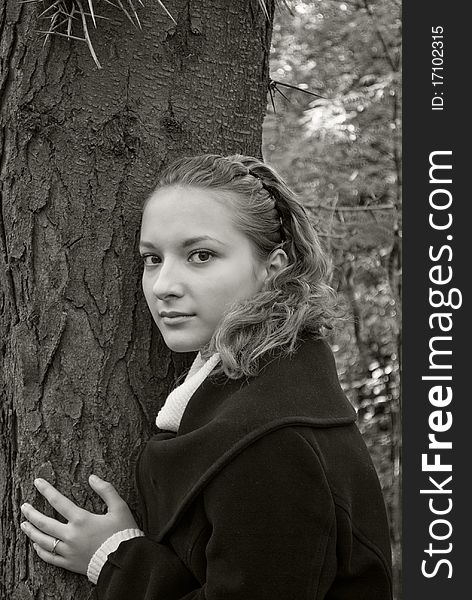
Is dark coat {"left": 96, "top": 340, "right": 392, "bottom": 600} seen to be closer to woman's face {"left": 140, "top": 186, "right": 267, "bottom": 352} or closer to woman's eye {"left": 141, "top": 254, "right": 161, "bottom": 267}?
woman's face {"left": 140, "top": 186, "right": 267, "bottom": 352}

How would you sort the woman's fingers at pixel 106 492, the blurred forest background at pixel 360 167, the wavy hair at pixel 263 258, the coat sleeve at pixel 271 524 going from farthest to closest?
the blurred forest background at pixel 360 167 → the woman's fingers at pixel 106 492 → the wavy hair at pixel 263 258 → the coat sleeve at pixel 271 524

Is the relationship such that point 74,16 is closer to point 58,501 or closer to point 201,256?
point 201,256

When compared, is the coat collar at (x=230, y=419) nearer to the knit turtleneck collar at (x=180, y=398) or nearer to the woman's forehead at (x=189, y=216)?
the knit turtleneck collar at (x=180, y=398)

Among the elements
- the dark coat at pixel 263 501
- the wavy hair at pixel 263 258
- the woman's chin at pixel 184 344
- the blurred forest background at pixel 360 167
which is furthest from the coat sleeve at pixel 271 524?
the blurred forest background at pixel 360 167

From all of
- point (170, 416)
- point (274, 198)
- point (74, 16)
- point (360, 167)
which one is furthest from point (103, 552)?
point (360, 167)

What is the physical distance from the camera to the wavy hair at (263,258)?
1860mm

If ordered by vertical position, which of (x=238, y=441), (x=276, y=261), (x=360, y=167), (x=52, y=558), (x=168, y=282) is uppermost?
(x=360, y=167)

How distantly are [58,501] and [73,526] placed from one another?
0.23 feet

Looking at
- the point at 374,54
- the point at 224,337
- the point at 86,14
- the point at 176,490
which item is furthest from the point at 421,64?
the point at 374,54

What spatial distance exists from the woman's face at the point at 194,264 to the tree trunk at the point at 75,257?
0.49ft

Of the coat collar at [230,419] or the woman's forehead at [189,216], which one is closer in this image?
the coat collar at [230,419]

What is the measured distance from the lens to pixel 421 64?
387 centimetres

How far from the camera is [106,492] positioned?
1.98 meters

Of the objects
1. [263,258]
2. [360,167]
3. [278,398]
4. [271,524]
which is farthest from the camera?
[360,167]
